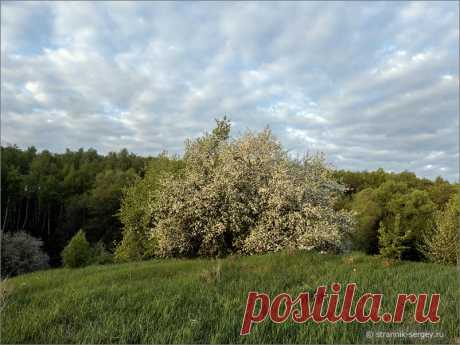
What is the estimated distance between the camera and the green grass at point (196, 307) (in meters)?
5.58

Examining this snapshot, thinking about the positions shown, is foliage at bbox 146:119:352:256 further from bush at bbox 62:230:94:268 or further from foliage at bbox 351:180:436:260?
foliage at bbox 351:180:436:260

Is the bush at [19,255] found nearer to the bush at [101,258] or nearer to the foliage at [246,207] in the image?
the bush at [101,258]

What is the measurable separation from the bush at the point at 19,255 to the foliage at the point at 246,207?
26.7 meters

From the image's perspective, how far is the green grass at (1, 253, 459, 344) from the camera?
558cm

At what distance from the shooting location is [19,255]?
39.2 metres

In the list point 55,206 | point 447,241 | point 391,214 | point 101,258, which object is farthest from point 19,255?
point 391,214

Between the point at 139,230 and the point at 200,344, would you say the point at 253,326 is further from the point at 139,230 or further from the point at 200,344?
the point at 139,230

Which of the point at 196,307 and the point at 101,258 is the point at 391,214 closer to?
the point at 101,258

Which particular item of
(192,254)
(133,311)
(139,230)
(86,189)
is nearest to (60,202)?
(86,189)

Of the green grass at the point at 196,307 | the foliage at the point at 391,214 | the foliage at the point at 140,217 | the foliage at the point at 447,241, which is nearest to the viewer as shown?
the green grass at the point at 196,307

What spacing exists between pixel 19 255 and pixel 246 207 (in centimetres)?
3298

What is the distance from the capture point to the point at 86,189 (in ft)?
288

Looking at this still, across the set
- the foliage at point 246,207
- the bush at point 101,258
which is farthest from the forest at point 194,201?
the bush at point 101,258

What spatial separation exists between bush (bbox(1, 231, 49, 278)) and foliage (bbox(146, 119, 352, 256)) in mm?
26690
